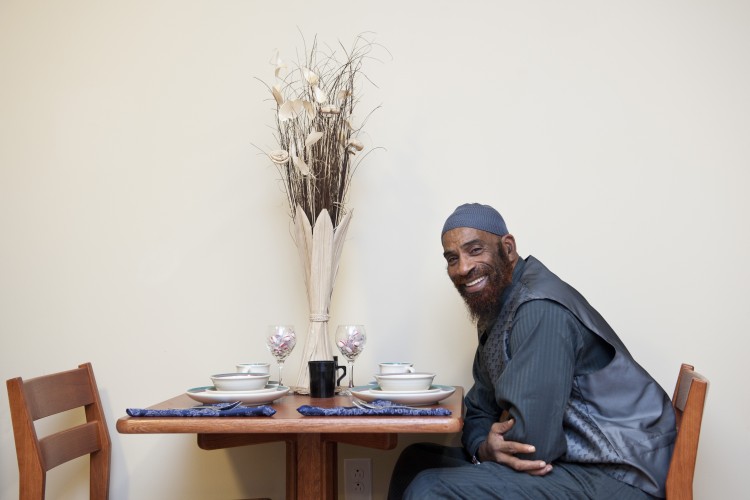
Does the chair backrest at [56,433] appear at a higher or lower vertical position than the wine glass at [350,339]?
lower

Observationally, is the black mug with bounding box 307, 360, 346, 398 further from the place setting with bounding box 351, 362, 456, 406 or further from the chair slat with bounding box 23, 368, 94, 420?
the chair slat with bounding box 23, 368, 94, 420

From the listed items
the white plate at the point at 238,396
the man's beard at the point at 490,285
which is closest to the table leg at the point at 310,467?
the white plate at the point at 238,396

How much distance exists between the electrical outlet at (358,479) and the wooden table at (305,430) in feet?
1.12

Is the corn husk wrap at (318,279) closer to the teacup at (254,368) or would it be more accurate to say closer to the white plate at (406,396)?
the teacup at (254,368)

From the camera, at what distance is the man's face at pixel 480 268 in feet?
6.55

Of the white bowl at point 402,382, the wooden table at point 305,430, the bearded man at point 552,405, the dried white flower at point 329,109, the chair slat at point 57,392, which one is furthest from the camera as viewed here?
the dried white flower at point 329,109

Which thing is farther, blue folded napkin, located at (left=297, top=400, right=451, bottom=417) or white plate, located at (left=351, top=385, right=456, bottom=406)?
white plate, located at (left=351, top=385, right=456, bottom=406)

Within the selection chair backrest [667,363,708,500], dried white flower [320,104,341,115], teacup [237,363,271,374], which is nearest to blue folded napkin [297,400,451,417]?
teacup [237,363,271,374]

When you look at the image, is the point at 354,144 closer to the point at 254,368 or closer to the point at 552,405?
the point at 254,368

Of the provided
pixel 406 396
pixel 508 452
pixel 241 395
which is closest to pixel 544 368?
pixel 508 452

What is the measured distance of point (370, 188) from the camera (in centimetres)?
254

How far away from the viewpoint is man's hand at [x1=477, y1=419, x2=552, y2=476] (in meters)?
1.66

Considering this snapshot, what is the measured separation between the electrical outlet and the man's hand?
0.73 m

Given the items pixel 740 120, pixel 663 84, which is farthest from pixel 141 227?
pixel 740 120
